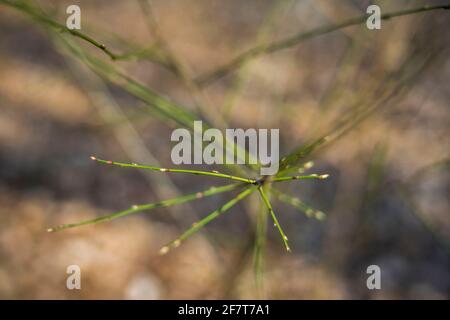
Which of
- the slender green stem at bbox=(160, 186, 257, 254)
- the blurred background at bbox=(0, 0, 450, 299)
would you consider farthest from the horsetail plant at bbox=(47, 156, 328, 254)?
the blurred background at bbox=(0, 0, 450, 299)

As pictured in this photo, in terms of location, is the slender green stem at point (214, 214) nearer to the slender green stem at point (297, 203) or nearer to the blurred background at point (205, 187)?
the slender green stem at point (297, 203)

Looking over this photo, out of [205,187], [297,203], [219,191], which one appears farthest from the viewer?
[205,187]

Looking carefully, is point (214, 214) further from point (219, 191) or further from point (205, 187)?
point (205, 187)

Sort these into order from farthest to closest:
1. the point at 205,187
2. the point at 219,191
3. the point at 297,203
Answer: the point at 205,187 < the point at 297,203 < the point at 219,191

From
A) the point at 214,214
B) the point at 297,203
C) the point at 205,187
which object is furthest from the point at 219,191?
the point at 205,187

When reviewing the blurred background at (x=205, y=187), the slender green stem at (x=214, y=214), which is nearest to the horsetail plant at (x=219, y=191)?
the slender green stem at (x=214, y=214)

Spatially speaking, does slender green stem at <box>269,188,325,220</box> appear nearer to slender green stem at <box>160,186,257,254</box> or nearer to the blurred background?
slender green stem at <box>160,186,257,254</box>

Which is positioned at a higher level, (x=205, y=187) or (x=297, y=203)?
(x=205, y=187)
